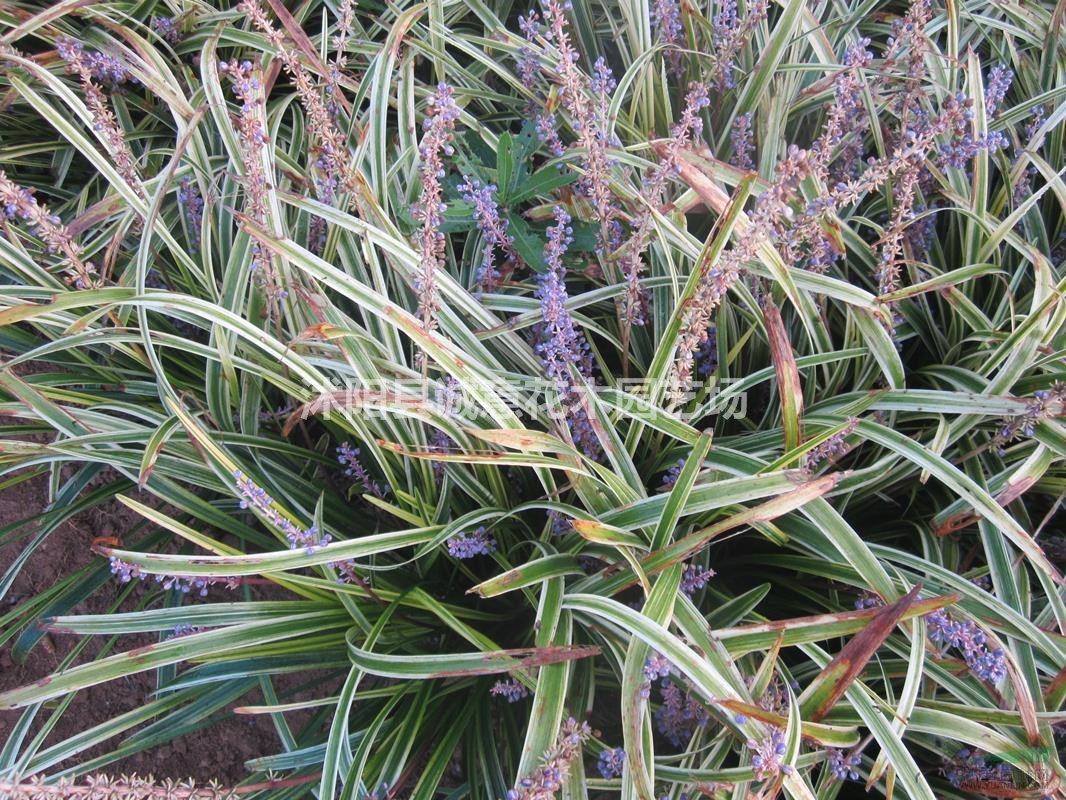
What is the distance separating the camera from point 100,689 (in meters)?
1.92

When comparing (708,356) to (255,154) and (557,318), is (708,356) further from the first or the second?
(255,154)

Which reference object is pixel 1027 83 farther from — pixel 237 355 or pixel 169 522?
pixel 169 522

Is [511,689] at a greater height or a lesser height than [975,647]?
lesser

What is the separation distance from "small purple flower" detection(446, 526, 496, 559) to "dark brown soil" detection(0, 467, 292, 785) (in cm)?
76

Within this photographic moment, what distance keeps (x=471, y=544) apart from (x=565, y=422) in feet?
0.93

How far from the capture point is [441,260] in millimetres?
1521

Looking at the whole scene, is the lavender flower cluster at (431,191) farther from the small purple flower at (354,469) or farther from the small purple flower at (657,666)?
the small purple flower at (657,666)

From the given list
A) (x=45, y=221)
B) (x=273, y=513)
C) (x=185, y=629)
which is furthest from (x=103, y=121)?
(x=185, y=629)

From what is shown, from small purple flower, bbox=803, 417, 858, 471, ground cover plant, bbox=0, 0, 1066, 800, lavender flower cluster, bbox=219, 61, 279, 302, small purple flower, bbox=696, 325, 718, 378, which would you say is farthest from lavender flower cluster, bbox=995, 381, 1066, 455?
lavender flower cluster, bbox=219, 61, 279, 302

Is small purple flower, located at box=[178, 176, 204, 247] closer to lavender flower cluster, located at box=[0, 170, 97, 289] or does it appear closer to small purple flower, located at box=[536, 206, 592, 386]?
lavender flower cluster, located at box=[0, 170, 97, 289]

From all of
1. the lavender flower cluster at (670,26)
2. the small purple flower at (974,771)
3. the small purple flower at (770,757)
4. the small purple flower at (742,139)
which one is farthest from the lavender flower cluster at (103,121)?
the small purple flower at (974,771)

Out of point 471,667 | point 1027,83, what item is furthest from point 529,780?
point 1027,83

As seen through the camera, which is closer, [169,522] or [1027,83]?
[169,522]

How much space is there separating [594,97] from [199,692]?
1556mm
